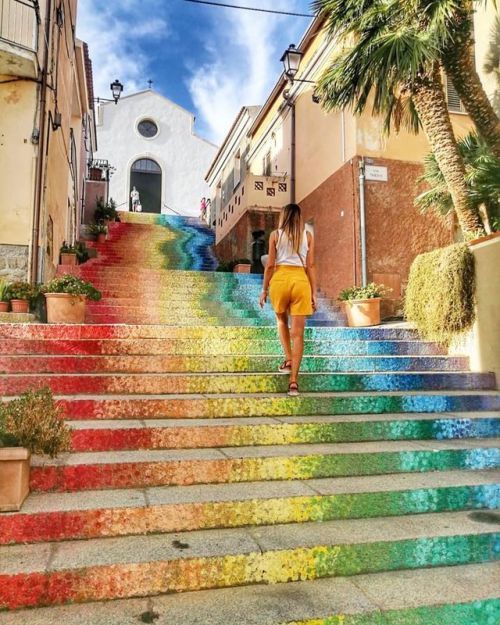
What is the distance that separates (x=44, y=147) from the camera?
778 centimetres

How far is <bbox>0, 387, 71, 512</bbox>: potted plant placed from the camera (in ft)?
7.98

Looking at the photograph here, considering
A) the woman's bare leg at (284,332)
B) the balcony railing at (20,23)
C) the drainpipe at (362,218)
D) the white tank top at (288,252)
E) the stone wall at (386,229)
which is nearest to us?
the white tank top at (288,252)

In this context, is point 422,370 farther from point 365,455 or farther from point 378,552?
point 378,552

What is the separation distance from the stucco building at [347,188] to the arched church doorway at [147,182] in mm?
15022

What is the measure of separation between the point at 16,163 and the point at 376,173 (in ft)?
20.1

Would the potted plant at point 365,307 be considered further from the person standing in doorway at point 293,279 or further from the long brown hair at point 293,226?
the long brown hair at point 293,226

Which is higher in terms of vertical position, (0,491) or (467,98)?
(467,98)

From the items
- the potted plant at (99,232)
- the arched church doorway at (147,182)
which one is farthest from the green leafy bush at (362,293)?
the arched church doorway at (147,182)

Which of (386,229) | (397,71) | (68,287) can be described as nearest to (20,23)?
(68,287)

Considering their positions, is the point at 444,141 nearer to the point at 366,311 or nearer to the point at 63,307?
the point at 366,311

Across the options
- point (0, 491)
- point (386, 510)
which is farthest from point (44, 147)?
point (386, 510)

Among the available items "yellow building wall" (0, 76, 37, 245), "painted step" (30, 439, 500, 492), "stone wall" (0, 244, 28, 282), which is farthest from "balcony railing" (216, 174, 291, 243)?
"painted step" (30, 439, 500, 492)

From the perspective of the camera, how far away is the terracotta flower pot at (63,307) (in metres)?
6.26

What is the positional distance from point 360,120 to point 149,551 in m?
8.80
